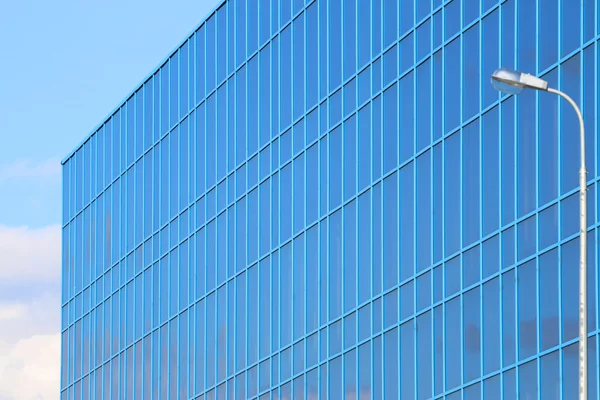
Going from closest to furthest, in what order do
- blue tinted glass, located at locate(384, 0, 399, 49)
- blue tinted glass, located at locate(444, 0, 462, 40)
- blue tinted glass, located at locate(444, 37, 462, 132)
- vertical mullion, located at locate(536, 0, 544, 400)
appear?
vertical mullion, located at locate(536, 0, 544, 400)
blue tinted glass, located at locate(444, 37, 462, 132)
blue tinted glass, located at locate(444, 0, 462, 40)
blue tinted glass, located at locate(384, 0, 399, 49)

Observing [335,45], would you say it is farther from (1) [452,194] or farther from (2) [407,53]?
(1) [452,194]

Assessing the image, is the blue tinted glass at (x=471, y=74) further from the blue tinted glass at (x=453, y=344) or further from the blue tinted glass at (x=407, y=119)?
the blue tinted glass at (x=453, y=344)

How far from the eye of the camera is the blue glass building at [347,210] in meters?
33.9

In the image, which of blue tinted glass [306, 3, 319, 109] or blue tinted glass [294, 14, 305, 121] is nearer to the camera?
blue tinted glass [306, 3, 319, 109]

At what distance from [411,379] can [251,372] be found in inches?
417

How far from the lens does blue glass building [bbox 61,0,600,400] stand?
111 ft

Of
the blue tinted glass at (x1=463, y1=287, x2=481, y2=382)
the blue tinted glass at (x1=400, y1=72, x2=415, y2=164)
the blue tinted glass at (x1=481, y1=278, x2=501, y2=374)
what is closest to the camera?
the blue tinted glass at (x1=481, y1=278, x2=501, y2=374)

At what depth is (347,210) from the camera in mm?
42781

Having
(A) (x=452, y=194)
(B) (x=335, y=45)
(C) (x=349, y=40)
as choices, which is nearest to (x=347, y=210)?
(C) (x=349, y=40)

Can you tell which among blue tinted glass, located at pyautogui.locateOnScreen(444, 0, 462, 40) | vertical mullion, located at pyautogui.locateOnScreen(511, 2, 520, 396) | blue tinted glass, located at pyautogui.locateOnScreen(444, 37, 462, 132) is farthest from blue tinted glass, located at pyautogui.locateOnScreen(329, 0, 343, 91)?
vertical mullion, located at pyautogui.locateOnScreen(511, 2, 520, 396)

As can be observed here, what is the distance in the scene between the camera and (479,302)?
117 ft

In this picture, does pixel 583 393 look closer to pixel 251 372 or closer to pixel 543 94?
pixel 543 94

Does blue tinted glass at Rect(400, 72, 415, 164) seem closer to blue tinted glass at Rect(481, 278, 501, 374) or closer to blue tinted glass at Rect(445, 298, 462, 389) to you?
blue tinted glass at Rect(445, 298, 462, 389)

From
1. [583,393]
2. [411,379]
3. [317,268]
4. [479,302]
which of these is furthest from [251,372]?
[583,393]
